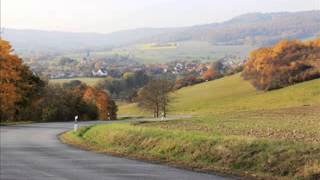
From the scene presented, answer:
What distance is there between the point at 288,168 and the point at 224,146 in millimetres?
3294

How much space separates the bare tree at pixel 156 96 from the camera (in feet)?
258

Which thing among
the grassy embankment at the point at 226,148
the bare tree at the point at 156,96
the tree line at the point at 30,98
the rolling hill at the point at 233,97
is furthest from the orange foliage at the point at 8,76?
the bare tree at the point at 156,96

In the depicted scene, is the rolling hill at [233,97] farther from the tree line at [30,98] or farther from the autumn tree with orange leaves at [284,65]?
the tree line at [30,98]

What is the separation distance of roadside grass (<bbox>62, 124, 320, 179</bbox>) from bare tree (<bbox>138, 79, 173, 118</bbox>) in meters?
56.1

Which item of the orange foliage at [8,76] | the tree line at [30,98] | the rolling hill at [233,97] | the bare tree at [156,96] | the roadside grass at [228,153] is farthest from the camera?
the bare tree at [156,96]

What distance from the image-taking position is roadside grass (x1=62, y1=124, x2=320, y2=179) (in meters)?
13.2

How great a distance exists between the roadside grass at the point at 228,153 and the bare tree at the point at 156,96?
184 ft

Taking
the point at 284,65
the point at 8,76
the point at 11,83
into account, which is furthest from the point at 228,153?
the point at 284,65

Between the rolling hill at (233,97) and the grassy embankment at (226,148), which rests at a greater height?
the grassy embankment at (226,148)

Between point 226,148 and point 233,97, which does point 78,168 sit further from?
Result: point 233,97

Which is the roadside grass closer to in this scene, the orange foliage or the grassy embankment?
the grassy embankment

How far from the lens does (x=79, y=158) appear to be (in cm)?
1875

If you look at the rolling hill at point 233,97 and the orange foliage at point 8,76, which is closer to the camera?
the orange foliage at point 8,76

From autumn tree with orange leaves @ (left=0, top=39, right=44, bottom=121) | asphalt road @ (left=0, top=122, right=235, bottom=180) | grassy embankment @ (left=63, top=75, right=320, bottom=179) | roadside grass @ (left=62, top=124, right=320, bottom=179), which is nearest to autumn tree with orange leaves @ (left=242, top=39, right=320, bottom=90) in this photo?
autumn tree with orange leaves @ (left=0, top=39, right=44, bottom=121)
